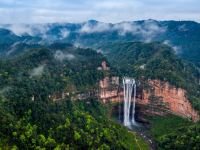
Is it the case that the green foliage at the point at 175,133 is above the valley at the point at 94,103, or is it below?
below

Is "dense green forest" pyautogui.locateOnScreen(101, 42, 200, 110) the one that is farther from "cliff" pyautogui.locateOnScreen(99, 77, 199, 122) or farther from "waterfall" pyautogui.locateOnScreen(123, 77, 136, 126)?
"waterfall" pyautogui.locateOnScreen(123, 77, 136, 126)

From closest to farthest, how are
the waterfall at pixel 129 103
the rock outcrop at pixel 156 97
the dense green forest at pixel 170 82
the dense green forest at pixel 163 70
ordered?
the dense green forest at pixel 170 82, the rock outcrop at pixel 156 97, the dense green forest at pixel 163 70, the waterfall at pixel 129 103

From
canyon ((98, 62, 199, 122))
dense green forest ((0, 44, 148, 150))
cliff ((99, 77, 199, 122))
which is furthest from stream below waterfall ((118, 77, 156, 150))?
dense green forest ((0, 44, 148, 150))

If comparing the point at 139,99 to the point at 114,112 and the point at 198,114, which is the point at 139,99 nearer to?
the point at 114,112

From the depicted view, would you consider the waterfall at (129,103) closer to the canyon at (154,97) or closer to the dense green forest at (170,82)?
the canyon at (154,97)

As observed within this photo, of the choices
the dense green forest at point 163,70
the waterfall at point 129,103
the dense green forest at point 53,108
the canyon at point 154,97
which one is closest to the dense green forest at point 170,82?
the dense green forest at point 163,70

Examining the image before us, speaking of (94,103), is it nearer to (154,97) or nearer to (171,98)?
(154,97)
